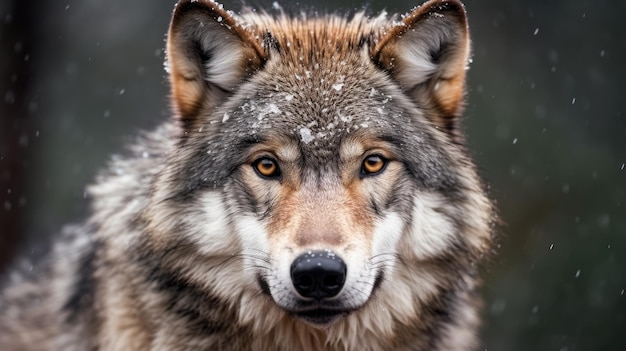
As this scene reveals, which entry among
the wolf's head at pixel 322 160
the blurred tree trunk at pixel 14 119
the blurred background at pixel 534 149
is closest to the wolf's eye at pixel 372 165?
the wolf's head at pixel 322 160

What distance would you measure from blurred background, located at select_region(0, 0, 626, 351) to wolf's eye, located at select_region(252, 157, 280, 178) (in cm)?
614

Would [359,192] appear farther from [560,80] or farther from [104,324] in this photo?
[560,80]

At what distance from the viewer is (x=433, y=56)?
450 centimetres

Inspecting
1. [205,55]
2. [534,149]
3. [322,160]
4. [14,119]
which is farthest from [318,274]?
[534,149]

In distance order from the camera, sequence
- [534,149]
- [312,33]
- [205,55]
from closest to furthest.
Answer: [205,55] < [312,33] < [534,149]

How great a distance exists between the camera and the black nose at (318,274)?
3.65 m

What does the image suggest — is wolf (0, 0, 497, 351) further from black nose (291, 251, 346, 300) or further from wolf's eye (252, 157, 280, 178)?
black nose (291, 251, 346, 300)

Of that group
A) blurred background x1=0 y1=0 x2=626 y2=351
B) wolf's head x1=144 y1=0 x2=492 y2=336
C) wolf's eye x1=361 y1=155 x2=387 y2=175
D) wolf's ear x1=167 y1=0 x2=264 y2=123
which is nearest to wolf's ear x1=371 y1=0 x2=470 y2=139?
wolf's head x1=144 y1=0 x2=492 y2=336

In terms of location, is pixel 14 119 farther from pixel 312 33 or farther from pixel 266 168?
pixel 266 168

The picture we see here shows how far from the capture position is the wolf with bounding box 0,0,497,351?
4098mm

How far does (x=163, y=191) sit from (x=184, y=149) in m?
0.24

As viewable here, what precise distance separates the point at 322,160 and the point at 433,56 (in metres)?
0.91

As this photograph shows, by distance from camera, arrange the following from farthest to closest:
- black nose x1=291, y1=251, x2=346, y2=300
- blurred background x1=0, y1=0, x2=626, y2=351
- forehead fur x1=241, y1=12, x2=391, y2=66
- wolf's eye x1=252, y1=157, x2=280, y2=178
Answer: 1. blurred background x1=0, y1=0, x2=626, y2=351
2. forehead fur x1=241, y1=12, x2=391, y2=66
3. wolf's eye x1=252, y1=157, x2=280, y2=178
4. black nose x1=291, y1=251, x2=346, y2=300

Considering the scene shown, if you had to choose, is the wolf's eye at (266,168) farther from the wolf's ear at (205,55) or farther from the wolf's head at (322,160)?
the wolf's ear at (205,55)
